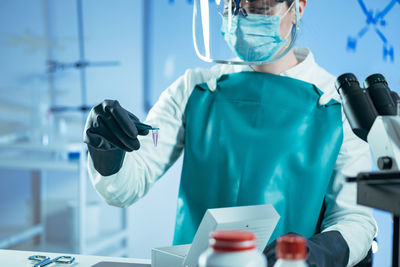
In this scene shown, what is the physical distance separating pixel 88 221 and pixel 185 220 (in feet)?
4.22

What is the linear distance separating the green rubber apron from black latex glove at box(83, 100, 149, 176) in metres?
0.32

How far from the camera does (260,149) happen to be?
123cm

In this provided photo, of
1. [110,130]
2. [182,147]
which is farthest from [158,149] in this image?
[110,130]

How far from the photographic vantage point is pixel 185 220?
1.28m

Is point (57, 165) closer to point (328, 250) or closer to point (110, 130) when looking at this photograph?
point (110, 130)

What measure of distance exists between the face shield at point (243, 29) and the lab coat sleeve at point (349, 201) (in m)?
0.32

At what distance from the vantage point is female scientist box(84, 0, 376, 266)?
112 cm

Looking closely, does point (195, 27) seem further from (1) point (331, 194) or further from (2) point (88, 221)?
(2) point (88, 221)

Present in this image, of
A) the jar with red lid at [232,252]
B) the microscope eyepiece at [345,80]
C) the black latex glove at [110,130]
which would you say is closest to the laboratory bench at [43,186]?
the black latex glove at [110,130]

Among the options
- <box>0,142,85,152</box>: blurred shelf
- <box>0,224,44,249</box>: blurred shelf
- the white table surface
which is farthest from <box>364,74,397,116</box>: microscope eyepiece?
<box>0,224,44,249</box>: blurred shelf

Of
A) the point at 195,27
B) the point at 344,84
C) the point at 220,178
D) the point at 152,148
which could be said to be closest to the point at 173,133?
the point at 152,148

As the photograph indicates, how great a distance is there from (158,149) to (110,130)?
40 cm

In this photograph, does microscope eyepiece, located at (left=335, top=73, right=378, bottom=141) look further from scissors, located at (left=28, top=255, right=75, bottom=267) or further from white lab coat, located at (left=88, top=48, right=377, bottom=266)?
scissors, located at (left=28, top=255, right=75, bottom=267)

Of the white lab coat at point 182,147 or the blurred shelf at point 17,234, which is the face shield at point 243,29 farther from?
the blurred shelf at point 17,234
